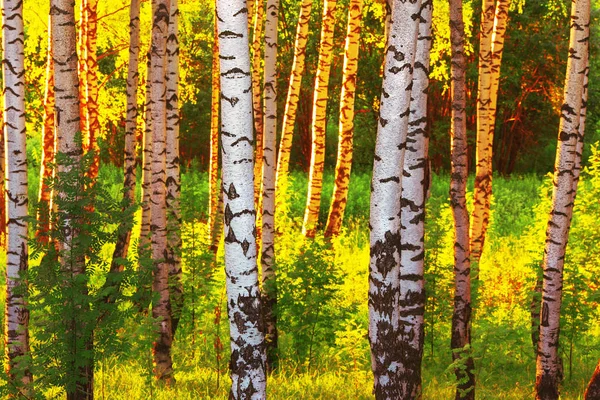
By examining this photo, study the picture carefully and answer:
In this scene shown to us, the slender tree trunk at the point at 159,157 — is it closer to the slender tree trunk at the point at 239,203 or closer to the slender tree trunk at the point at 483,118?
the slender tree trunk at the point at 239,203

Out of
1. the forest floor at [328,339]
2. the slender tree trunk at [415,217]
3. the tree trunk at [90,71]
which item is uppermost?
the tree trunk at [90,71]

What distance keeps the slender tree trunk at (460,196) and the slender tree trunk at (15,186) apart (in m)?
3.97

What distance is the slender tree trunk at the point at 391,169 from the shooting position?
18.1 feet

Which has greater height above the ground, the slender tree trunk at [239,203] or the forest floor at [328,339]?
the slender tree trunk at [239,203]

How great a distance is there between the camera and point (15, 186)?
7.21m

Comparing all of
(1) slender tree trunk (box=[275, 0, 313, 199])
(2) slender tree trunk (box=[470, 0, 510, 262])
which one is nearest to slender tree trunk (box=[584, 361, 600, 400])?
(2) slender tree trunk (box=[470, 0, 510, 262])

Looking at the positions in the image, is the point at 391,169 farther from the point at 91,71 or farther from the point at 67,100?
the point at 91,71

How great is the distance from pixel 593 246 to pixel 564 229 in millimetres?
3306

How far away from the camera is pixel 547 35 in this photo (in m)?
28.1

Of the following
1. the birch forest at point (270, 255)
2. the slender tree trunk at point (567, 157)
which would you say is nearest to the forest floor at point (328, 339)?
the birch forest at point (270, 255)

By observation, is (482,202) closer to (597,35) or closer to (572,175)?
(572,175)

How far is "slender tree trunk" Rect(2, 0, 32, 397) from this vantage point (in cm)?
716

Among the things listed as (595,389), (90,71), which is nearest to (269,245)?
(595,389)

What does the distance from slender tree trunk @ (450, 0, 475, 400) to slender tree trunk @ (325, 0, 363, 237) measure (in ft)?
17.2
